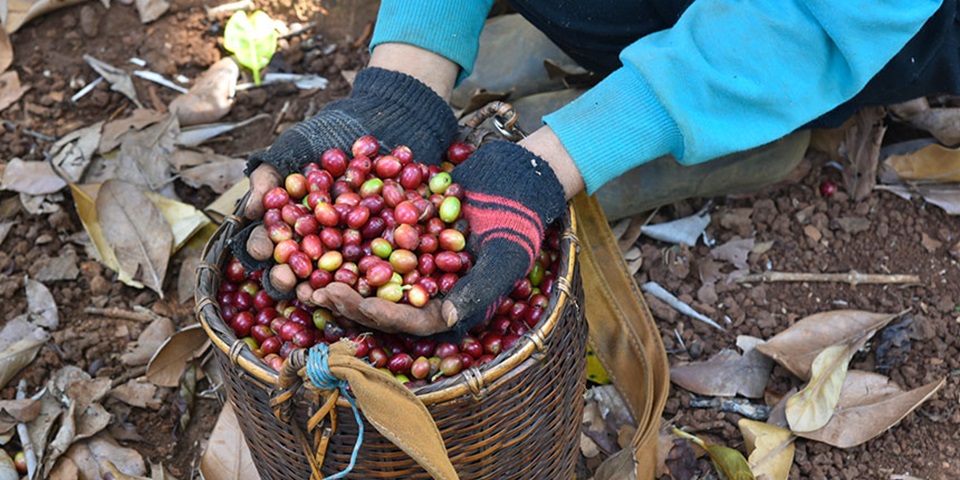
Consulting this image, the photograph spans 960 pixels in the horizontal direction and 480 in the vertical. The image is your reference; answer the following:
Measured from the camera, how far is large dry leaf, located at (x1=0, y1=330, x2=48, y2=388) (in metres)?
2.38

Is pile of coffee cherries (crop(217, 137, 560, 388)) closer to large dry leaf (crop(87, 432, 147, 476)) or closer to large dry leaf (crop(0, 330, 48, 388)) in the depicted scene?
large dry leaf (crop(87, 432, 147, 476))

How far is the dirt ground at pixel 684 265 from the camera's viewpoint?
7.45 feet

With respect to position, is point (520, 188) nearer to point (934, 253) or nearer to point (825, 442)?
point (825, 442)

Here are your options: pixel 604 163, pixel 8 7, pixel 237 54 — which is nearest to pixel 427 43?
pixel 604 163

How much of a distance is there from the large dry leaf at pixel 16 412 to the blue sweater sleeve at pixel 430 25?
4.05ft

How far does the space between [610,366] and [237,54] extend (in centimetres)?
165

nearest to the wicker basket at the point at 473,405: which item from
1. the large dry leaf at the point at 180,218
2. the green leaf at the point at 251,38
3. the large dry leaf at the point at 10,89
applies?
the large dry leaf at the point at 180,218

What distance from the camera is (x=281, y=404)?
151cm

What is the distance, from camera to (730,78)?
1867 millimetres

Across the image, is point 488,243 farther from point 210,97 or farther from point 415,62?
point 210,97

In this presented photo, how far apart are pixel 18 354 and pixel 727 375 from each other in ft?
6.05

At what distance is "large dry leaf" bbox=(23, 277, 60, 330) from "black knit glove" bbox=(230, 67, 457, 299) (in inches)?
37.2

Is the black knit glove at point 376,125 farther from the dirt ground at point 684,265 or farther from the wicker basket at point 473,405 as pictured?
the dirt ground at point 684,265

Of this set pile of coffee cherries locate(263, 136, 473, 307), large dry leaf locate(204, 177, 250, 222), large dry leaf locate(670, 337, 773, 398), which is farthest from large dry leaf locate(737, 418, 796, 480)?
large dry leaf locate(204, 177, 250, 222)
